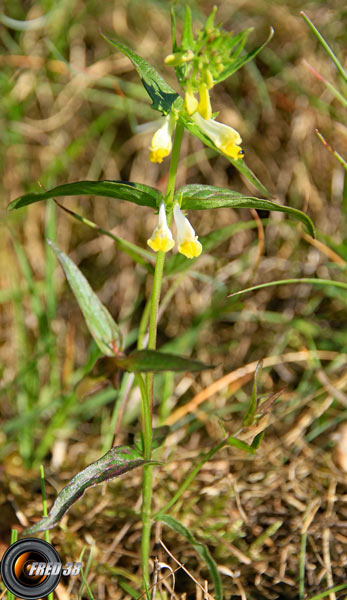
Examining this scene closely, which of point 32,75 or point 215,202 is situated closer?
point 215,202

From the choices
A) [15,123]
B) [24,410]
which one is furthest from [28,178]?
[24,410]

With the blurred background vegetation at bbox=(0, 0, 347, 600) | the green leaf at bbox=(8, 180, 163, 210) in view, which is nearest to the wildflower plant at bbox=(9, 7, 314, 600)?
the green leaf at bbox=(8, 180, 163, 210)

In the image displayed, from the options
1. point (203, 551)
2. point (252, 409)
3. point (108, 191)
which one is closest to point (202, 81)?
point (108, 191)

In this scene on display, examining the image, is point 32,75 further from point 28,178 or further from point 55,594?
point 55,594

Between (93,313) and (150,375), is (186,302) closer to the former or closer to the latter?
(93,313)

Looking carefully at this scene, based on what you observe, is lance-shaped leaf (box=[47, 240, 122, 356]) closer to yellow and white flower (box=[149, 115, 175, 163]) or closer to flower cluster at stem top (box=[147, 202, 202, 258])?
flower cluster at stem top (box=[147, 202, 202, 258])

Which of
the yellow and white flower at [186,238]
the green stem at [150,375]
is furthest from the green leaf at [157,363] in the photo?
the yellow and white flower at [186,238]
